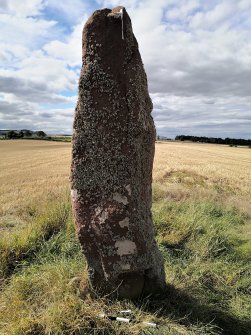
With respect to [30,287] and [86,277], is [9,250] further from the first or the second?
[86,277]

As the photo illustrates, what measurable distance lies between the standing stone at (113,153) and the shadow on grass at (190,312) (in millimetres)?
283

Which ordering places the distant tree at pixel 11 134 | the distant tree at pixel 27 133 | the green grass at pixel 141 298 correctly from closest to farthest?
the green grass at pixel 141 298 < the distant tree at pixel 11 134 < the distant tree at pixel 27 133

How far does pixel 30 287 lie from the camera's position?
460 centimetres

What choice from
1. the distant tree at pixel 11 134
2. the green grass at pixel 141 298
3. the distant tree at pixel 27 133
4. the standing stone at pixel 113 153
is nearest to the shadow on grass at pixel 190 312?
the green grass at pixel 141 298

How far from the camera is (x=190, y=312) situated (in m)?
4.23

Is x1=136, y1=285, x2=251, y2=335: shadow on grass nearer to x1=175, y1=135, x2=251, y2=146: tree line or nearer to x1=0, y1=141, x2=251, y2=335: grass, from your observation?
x1=0, y1=141, x2=251, y2=335: grass

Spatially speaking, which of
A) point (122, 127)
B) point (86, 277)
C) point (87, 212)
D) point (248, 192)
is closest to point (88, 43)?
point (122, 127)

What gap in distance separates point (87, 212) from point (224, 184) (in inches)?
478

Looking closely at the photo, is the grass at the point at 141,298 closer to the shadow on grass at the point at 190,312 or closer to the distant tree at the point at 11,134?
the shadow on grass at the point at 190,312

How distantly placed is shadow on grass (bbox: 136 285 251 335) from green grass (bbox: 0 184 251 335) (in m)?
0.01

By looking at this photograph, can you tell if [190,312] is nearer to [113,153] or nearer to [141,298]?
[141,298]

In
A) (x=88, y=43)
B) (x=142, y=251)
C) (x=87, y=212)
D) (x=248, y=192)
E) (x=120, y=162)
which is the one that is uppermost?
(x=88, y=43)

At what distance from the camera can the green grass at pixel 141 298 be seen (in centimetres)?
391

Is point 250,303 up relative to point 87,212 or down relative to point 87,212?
down
